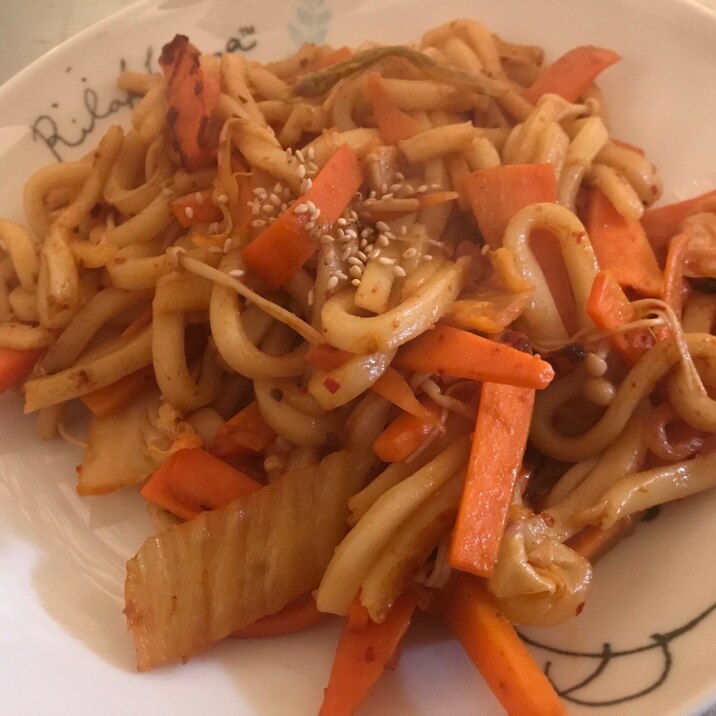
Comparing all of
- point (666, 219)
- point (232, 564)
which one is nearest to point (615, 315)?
point (666, 219)

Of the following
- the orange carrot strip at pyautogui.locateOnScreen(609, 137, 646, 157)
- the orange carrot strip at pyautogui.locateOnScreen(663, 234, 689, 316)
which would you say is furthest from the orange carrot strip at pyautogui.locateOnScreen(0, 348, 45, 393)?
the orange carrot strip at pyautogui.locateOnScreen(609, 137, 646, 157)

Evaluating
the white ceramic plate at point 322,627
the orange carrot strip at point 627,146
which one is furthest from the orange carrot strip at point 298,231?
the orange carrot strip at point 627,146

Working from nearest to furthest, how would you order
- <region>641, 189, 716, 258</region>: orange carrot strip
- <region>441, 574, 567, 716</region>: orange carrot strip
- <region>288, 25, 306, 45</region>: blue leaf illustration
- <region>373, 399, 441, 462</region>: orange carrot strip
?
<region>441, 574, 567, 716</region>: orange carrot strip < <region>373, 399, 441, 462</region>: orange carrot strip < <region>641, 189, 716, 258</region>: orange carrot strip < <region>288, 25, 306, 45</region>: blue leaf illustration

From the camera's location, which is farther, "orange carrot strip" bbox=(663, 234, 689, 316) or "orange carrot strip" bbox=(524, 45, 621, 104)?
"orange carrot strip" bbox=(524, 45, 621, 104)

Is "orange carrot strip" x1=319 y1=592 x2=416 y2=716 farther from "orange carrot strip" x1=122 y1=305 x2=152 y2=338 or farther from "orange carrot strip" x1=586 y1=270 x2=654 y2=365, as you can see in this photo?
"orange carrot strip" x1=122 y1=305 x2=152 y2=338

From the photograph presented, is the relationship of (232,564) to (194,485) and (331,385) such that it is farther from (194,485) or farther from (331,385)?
(331,385)

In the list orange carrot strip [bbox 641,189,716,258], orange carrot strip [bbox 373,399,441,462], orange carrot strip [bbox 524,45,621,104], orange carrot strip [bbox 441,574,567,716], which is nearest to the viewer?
orange carrot strip [bbox 441,574,567,716]
